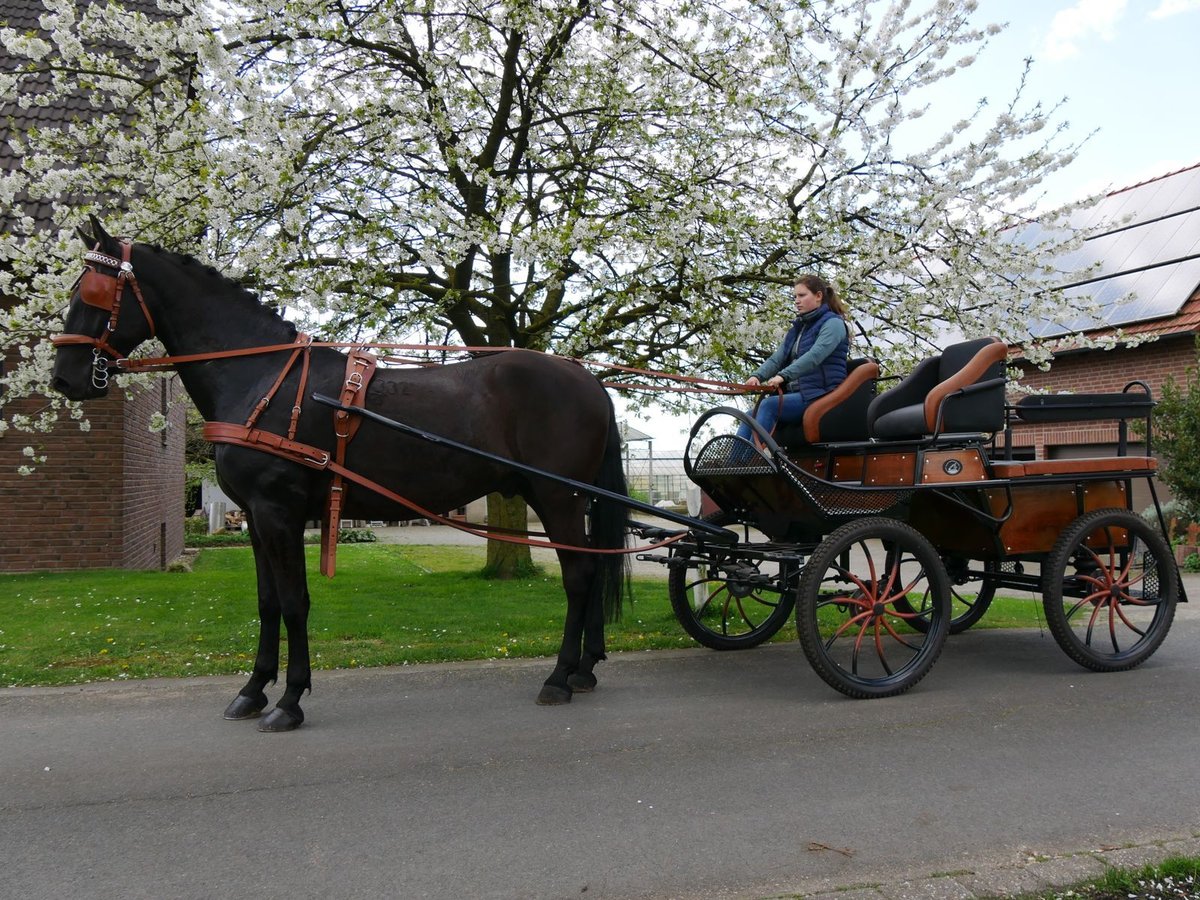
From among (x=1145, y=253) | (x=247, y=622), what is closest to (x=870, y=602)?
(x=247, y=622)

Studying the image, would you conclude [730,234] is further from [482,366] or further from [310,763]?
[310,763]

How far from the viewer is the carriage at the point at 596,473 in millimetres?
4508

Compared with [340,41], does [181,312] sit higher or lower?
Result: lower

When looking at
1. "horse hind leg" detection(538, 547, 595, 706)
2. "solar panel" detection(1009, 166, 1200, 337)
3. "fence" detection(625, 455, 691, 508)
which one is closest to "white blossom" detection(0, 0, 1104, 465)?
"horse hind leg" detection(538, 547, 595, 706)

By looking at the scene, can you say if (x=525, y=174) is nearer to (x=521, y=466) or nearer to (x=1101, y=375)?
(x=521, y=466)

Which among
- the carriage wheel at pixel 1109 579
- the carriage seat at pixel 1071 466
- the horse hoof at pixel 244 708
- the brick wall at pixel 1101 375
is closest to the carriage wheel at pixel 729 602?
the carriage seat at pixel 1071 466

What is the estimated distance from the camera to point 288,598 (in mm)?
4488

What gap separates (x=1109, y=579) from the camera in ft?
18.4

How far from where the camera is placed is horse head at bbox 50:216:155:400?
438 cm

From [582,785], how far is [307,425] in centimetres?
234

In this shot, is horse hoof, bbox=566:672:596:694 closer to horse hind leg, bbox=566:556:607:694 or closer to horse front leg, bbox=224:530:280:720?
horse hind leg, bbox=566:556:607:694

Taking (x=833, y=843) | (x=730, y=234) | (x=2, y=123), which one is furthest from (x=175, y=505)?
(x=833, y=843)

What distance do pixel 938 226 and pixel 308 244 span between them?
5651mm

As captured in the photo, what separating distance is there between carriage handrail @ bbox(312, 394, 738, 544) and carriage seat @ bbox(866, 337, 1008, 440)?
48.8 inches
